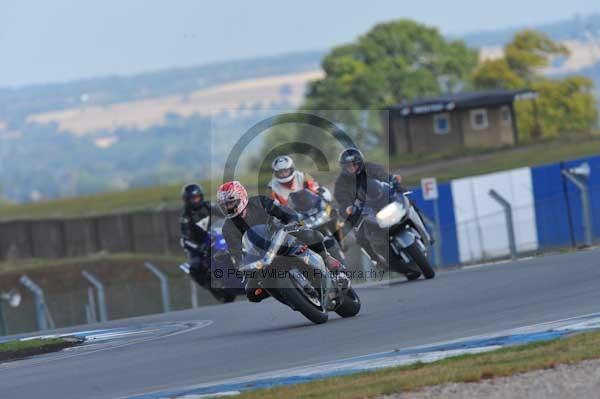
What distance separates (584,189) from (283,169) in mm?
9059

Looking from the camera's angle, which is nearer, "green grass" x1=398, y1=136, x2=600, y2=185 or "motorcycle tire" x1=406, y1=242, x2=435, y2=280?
"motorcycle tire" x1=406, y1=242, x2=435, y2=280

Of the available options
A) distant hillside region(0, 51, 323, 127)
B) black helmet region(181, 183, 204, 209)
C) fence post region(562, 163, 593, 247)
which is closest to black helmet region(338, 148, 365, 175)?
black helmet region(181, 183, 204, 209)

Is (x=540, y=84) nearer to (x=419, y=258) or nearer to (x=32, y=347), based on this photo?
(x=419, y=258)

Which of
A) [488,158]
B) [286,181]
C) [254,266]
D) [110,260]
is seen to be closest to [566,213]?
[286,181]

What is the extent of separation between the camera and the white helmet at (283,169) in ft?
55.4

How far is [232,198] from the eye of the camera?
12180 millimetres

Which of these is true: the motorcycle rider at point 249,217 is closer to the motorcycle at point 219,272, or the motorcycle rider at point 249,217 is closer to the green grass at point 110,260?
the motorcycle at point 219,272

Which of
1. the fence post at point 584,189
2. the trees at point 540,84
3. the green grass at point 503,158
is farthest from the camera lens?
the trees at point 540,84

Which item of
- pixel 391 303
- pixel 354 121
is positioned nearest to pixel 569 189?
pixel 391 303

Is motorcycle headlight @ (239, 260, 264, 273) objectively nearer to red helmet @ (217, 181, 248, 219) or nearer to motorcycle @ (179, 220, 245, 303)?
red helmet @ (217, 181, 248, 219)

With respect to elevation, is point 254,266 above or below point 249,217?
below

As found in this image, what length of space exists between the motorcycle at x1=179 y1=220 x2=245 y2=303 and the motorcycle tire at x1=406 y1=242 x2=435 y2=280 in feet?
11.7

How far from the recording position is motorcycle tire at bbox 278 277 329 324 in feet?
40.1

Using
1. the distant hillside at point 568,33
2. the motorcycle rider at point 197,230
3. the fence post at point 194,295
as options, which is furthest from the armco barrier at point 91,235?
the distant hillside at point 568,33
